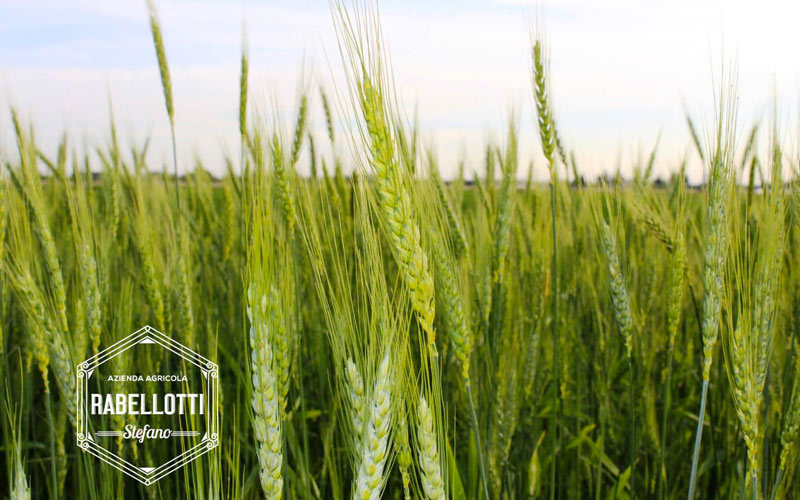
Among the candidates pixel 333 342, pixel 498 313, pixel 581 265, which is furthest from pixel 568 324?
pixel 333 342

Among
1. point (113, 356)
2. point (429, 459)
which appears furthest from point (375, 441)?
point (113, 356)

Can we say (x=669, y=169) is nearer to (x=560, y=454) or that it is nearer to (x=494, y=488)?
(x=560, y=454)

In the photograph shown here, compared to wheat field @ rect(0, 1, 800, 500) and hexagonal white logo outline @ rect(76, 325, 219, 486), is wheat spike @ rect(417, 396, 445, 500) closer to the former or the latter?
wheat field @ rect(0, 1, 800, 500)

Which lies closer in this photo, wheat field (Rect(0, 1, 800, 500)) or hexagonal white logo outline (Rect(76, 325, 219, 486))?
wheat field (Rect(0, 1, 800, 500))

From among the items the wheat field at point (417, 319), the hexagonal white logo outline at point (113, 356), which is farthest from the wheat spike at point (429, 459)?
the hexagonal white logo outline at point (113, 356)

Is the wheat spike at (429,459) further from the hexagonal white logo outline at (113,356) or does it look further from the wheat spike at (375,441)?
the hexagonal white logo outline at (113,356)

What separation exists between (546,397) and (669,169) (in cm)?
207

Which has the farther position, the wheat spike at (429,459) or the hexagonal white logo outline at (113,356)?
the hexagonal white logo outline at (113,356)

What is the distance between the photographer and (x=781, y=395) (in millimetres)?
2145

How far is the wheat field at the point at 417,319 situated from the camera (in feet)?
3.87

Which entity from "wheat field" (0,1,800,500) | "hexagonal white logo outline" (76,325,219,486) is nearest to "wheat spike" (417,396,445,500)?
"wheat field" (0,1,800,500)

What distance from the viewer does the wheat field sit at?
1.18 meters

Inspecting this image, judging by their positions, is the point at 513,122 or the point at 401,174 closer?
the point at 401,174

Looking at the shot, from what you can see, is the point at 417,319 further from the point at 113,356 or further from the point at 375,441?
the point at 113,356
